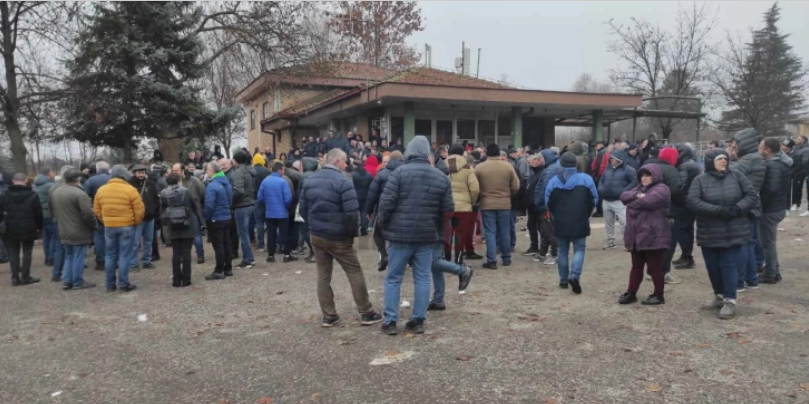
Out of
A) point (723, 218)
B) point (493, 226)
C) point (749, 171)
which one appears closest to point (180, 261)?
point (493, 226)

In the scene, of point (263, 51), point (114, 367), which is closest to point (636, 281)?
point (114, 367)

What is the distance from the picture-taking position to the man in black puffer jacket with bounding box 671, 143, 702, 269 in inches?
289

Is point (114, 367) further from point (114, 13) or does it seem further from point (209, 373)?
point (114, 13)

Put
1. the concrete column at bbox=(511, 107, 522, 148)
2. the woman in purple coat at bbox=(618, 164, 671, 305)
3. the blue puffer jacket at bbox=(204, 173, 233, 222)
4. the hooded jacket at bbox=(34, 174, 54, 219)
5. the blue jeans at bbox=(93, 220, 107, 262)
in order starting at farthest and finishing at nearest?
the concrete column at bbox=(511, 107, 522, 148) < the hooded jacket at bbox=(34, 174, 54, 219) < the blue jeans at bbox=(93, 220, 107, 262) < the blue puffer jacket at bbox=(204, 173, 233, 222) < the woman in purple coat at bbox=(618, 164, 671, 305)

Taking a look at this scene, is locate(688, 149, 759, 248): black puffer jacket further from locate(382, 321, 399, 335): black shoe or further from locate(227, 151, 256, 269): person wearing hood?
locate(227, 151, 256, 269): person wearing hood

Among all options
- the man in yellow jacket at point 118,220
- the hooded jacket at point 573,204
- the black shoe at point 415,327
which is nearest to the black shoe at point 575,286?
the hooded jacket at point 573,204

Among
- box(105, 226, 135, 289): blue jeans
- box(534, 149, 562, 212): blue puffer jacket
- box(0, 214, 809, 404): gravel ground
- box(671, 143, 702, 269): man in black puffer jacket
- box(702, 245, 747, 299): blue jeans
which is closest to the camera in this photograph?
box(0, 214, 809, 404): gravel ground

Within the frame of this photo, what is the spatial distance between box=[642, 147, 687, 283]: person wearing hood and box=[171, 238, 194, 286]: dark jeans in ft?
21.7

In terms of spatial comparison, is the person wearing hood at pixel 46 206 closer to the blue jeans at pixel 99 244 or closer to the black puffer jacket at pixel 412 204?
the blue jeans at pixel 99 244

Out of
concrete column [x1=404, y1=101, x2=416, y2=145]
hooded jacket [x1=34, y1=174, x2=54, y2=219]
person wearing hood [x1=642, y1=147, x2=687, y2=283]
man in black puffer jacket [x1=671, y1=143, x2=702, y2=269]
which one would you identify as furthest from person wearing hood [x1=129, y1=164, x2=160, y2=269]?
concrete column [x1=404, y1=101, x2=416, y2=145]

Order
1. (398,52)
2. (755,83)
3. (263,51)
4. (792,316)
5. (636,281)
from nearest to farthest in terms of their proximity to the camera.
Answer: (792,316) → (636,281) → (263,51) → (755,83) → (398,52)

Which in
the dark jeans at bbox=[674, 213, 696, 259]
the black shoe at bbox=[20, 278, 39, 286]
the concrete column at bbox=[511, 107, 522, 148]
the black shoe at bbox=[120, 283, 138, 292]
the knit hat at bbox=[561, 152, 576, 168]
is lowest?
the black shoe at bbox=[20, 278, 39, 286]

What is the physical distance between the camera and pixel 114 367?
15.8 ft

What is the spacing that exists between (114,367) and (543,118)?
67.4 feet
